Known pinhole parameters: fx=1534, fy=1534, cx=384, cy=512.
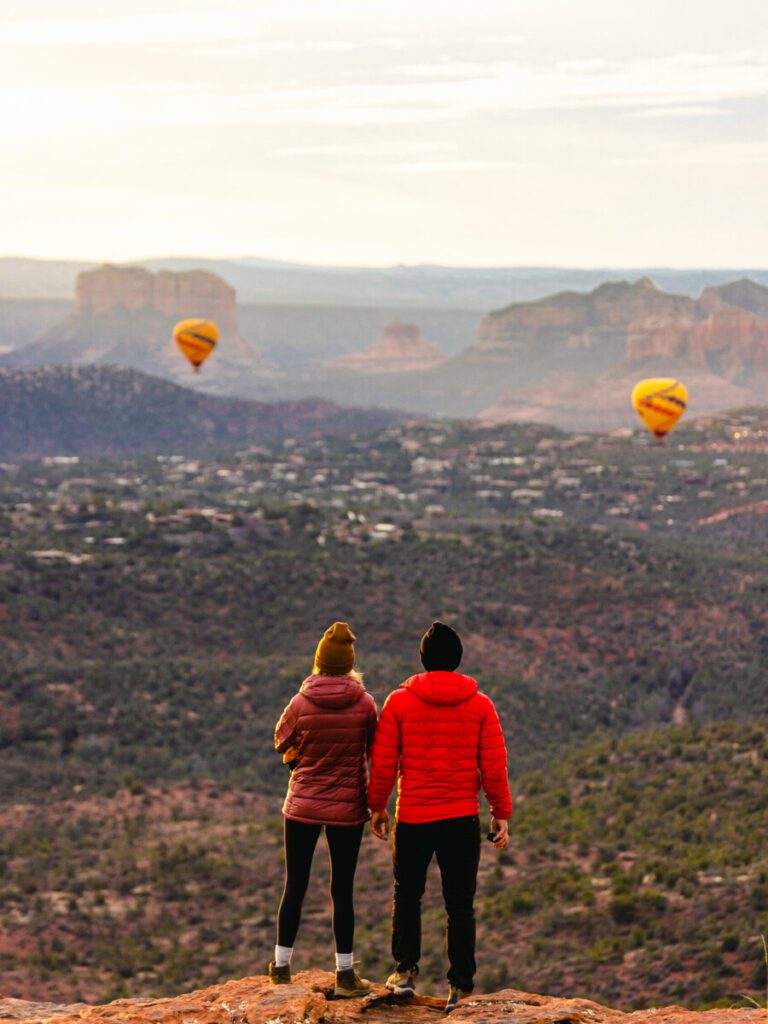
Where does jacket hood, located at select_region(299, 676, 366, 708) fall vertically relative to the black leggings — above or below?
above

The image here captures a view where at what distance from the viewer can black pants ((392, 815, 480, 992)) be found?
1023 cm

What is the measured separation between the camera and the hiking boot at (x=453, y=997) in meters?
10.2

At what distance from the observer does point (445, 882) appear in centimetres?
1030

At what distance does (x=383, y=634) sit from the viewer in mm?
57750

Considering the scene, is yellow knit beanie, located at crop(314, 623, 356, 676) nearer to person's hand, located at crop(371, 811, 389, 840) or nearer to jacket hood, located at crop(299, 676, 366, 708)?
jacket hood, located at crop(299, 676, 366, 708)

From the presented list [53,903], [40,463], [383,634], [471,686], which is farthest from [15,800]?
[40,463]

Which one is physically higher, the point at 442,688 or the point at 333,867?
the point at 442,688

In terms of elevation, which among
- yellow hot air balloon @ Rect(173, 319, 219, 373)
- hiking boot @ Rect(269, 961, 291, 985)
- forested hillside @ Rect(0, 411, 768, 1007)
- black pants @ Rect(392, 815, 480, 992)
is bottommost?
forested hillside @ Rect(0, 411, 768, 1007)

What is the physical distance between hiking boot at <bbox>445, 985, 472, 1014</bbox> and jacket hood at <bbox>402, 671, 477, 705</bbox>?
1963 mm

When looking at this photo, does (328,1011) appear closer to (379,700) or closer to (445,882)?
(445,882)

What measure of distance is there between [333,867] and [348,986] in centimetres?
80

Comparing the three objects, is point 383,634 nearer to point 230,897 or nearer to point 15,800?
point 15,800

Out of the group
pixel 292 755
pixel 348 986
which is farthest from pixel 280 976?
pixel 292 755

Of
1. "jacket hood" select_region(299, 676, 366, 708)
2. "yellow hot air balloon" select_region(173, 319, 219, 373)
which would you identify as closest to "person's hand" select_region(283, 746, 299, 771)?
"jacket hood" select_region(299, 676, 366, 708)
